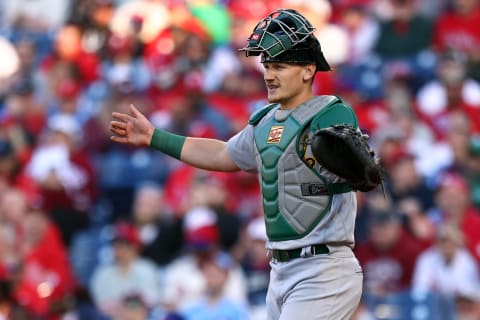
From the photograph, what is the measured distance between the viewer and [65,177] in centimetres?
1123

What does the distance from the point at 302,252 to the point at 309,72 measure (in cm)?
80

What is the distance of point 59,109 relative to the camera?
12.7 metres

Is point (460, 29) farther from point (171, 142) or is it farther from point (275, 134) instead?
point (275, 134)

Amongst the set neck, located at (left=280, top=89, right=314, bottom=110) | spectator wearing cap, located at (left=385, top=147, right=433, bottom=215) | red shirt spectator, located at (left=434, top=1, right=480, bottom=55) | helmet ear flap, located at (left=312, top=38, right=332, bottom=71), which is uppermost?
red shirt spectator, located at (left=434, top=1, right=480, bottom=55)

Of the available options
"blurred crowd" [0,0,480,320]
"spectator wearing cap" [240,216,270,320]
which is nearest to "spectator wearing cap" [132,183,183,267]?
"blurred crowd" [0,0,480,320]

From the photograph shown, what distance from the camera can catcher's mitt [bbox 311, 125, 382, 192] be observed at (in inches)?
201

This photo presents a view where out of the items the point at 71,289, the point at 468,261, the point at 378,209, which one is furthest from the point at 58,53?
the point at 468,261

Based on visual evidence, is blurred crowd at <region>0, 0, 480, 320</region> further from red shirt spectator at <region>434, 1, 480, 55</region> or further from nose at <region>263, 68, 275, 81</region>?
nose at <region>263, 68, 275, 81</region>

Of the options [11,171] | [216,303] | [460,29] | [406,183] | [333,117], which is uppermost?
[460,29]

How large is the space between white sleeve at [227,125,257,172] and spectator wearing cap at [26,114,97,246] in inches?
204

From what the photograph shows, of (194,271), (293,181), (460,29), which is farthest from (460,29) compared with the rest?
(293,181)

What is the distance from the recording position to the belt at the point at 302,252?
5387mm

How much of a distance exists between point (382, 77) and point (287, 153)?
21.5 feet

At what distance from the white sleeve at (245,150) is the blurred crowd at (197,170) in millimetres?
1865
